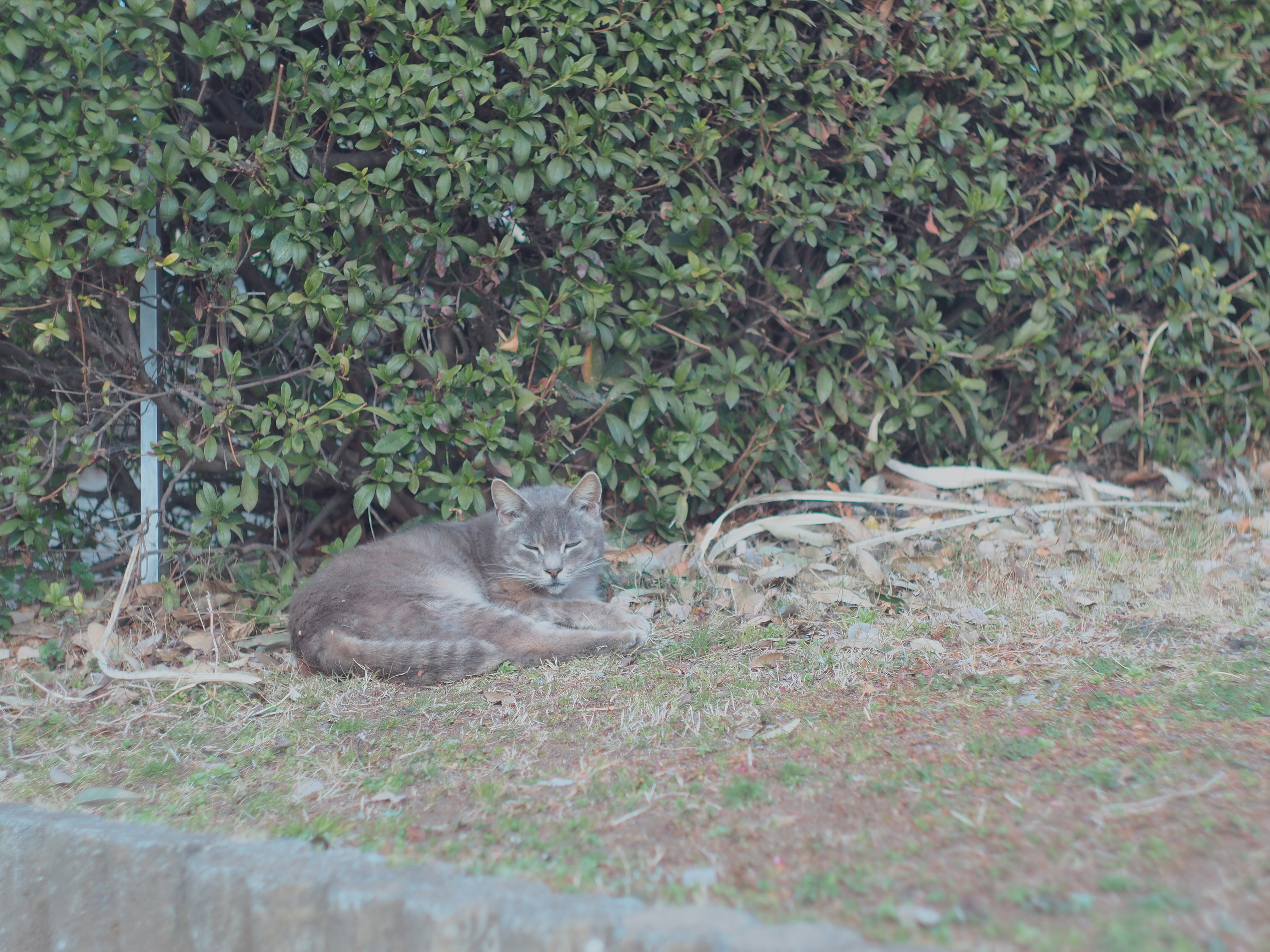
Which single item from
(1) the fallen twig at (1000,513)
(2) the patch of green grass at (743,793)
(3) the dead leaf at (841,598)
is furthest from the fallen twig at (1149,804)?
(1) the fallen twig at (1000,513)

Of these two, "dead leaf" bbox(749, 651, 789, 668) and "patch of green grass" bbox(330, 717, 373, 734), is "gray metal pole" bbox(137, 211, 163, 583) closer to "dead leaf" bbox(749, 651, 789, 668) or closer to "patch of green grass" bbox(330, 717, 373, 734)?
"patch of green grass" bbox(330, 717, 373, 734)

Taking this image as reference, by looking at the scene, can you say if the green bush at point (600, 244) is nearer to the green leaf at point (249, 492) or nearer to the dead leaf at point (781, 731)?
the green leaf at point (249, 492)

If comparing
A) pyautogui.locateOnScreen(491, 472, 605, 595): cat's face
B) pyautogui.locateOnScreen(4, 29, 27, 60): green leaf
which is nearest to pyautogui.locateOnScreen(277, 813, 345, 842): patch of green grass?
pyautogui.locateOnScreen(491, 472, 605, 595): cat's face

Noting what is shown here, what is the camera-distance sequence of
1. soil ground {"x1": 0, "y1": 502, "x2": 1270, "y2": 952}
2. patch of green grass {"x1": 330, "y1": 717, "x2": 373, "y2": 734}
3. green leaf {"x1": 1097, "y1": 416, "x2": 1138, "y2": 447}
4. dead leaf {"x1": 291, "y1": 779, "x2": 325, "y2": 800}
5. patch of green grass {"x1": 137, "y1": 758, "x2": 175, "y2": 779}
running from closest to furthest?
soil ground {"x1": 0, "y1": 502, "x2": 1270, "y2": 952}, dead leaf {"x1": 291, "y1": 779, "x2": 325, "y2": 800}, patch of green grass {"x1": 137, "y1": 758, "x2": 175, "y2": 779}, patch of green grass {"x1": 330, "y1": 717, "x2": 373, "y2": 734}, green leaf {"x1": 1097, "y1": 416, "x2": 1138, "y2": 447}

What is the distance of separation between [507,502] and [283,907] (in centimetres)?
250

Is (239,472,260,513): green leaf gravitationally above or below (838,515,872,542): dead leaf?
above

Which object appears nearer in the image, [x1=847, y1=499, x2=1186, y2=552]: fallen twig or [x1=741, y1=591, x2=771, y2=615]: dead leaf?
[x1=741, y1=591, x2=771, y2=615]: dead leaf

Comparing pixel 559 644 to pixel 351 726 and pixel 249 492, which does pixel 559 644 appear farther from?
pixel 249 492

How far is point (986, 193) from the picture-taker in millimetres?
5000

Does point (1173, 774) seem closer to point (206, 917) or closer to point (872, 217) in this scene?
point (206, 917)

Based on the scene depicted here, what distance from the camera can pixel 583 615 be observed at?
413 cm

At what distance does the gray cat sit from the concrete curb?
1234 millimetres

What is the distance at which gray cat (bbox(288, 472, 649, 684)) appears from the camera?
3.59 m

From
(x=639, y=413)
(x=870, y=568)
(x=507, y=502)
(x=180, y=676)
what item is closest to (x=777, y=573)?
(x=870, y=568)
